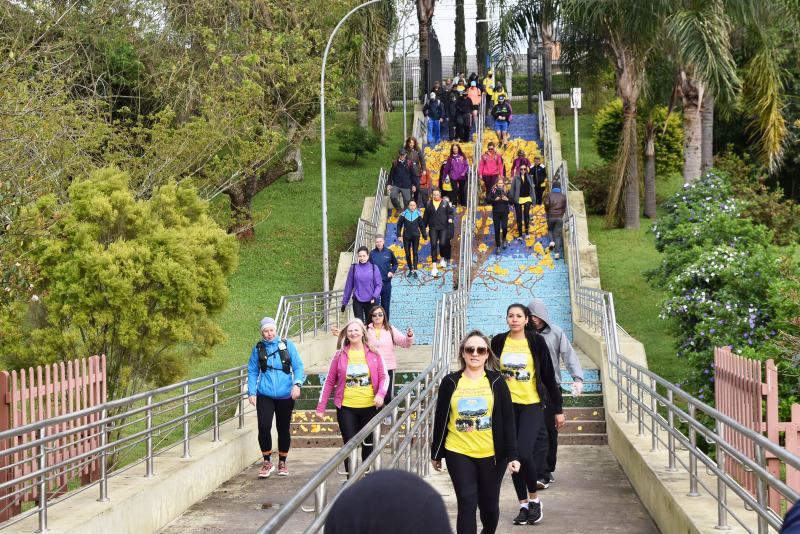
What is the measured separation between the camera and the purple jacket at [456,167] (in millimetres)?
28516

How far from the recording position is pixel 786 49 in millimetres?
32750

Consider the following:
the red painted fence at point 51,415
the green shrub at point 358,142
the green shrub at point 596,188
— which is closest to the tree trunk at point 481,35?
the green shrub at point 358,142

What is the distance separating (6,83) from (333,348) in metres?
9.00

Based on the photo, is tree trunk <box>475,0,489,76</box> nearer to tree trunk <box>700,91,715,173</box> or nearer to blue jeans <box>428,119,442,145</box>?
blue jeans <box>428,119,442,145</box>

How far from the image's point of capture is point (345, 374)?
11250 millimetres

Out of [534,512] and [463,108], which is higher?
[463,108]

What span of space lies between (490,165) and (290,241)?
264 inches

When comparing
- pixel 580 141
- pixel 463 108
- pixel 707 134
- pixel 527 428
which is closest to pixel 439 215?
pixel 707 134

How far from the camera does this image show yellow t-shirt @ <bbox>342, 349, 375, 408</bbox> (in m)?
11.2

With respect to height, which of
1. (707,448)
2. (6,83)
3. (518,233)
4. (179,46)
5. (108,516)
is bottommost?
(707,448)

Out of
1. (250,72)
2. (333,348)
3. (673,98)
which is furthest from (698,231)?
(250,72)

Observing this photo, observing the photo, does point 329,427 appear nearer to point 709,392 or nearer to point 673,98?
point 709,392

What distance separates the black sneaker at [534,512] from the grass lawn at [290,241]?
13415mm

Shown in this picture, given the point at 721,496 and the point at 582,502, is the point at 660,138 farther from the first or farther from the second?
the point at 721,496
